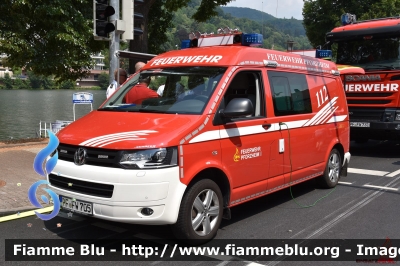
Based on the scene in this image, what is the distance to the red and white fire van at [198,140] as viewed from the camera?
4.42m

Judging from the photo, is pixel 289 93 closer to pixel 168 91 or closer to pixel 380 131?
pixel 168 91

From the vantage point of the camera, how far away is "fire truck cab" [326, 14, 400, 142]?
1081cm

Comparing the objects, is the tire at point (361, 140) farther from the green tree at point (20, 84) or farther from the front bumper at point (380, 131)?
the green tree at point (20, 84)

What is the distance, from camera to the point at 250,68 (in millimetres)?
5746

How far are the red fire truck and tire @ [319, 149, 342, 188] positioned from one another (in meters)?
3.51

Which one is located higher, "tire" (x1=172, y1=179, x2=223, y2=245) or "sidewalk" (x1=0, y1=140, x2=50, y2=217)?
"tire" (x1=172, y1=179, x2=223, y2=245)

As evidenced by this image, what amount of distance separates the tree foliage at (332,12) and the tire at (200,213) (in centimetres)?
2991

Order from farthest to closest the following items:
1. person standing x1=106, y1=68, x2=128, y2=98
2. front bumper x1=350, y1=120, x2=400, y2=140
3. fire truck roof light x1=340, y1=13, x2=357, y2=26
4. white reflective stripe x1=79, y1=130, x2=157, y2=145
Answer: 1. fire truck roof light x1=340, y1=13, x2=357, y2=26
2. front bumper x1=350, y1=120, x2=400, y2=140
3. person standing x1=106, y1=68, x2=128, y2=98
4. white reflective stripe x1=79, y1=130, x2=157, y2=145

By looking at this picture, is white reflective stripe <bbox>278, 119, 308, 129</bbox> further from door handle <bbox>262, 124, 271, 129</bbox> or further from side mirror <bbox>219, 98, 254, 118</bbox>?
side mirror <bbox>219, 98, 254, 118</bbox>

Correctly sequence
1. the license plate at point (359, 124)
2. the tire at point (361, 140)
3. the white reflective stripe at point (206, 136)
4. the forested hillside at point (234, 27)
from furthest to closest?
the tire at point (361, 140), the license plate at point (359, 124), the forested hillside at point (234, 27), the white reflective stripe at point (206, 136)

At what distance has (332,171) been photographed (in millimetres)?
7785

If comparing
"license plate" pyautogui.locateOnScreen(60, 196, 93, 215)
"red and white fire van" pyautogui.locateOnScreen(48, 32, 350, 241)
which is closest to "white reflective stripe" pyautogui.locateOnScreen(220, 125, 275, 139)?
"red and white fire van" pyautogui.locateOnScreen(48, 32, 350, 241)

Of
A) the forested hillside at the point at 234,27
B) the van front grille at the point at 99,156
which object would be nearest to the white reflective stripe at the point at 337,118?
the forested hillside at the point at 234,27

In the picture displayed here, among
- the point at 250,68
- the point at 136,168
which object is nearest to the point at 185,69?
the point at 250,68
